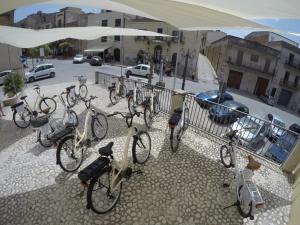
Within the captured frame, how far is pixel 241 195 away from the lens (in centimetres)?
338

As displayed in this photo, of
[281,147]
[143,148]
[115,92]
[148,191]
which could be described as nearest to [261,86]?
[281,147]

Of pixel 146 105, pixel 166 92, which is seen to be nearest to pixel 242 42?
pixel 166 92

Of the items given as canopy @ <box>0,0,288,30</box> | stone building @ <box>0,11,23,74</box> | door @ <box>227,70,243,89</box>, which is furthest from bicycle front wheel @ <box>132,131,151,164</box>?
door @ <box>227,70,243,89</box>

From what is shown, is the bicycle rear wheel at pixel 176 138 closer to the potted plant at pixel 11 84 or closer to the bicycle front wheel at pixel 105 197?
the bicycle front wheel at pixel 105 197

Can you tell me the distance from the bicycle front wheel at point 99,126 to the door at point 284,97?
30.7 meters

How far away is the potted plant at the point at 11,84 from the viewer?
7.59 m

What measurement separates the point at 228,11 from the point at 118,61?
102ft

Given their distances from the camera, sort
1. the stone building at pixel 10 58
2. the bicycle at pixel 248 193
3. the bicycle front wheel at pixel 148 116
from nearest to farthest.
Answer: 1. the bicycle at pixel 248 193
2. the bicycle front wheel at pixel 148 116
3. the stone building at pixel 10 58

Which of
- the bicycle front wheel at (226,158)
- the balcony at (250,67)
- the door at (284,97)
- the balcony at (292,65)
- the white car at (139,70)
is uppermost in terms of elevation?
the balcony at (292,65)

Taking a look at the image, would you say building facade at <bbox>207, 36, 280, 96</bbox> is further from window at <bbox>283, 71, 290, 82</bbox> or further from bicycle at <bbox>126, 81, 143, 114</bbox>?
bicycle at <bbox>126, 81, 143, 114</bbox>

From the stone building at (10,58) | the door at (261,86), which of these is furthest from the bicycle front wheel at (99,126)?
the door at (261,86)

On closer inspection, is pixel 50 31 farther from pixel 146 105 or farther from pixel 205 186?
pixel 205 186

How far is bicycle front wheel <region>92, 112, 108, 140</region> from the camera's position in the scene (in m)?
5.20

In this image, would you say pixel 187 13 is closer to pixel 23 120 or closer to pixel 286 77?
pixel 23 120
